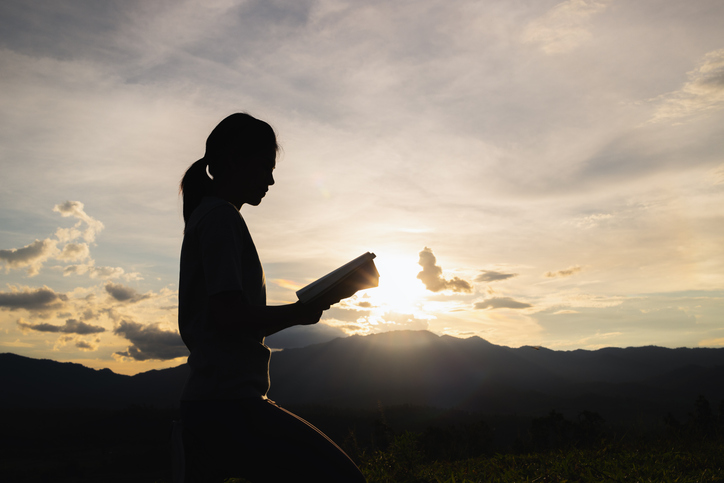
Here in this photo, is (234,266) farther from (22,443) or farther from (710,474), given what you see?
(22,443)

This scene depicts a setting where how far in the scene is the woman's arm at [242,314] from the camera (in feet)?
5.37

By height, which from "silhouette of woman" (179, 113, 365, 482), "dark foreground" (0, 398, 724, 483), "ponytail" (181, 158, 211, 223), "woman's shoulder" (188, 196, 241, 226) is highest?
"ponytail" (181, 158, 211, 223)

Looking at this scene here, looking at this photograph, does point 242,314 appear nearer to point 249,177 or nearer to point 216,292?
point 216,292

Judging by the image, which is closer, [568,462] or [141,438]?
[568,462]

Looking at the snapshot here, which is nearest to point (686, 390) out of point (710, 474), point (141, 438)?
point (141, 438)

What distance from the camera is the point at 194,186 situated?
2.22 metres

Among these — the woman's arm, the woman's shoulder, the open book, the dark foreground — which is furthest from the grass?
the woman's shoulder

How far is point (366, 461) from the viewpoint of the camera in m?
6.74

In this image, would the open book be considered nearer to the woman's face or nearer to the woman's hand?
the woman's hand

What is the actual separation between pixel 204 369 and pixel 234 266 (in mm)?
437

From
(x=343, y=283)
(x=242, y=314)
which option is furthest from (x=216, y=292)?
(x=343, y=283)

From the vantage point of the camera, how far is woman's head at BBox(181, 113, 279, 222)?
212 centimetres

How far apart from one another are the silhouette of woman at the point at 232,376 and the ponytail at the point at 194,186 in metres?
0.34

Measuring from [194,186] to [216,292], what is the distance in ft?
2.74
